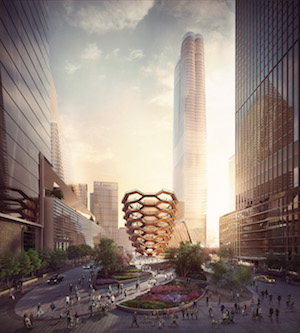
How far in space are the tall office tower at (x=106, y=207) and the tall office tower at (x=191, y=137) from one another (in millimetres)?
41531

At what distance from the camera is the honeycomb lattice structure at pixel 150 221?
2864 inches

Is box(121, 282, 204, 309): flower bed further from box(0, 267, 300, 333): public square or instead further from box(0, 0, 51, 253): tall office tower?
box(0, 0, 51, 253): tall office tower

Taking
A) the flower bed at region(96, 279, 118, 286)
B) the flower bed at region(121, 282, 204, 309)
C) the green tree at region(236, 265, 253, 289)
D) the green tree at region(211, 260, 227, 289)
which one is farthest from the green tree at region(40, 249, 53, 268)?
the green tree at region(236, 265, 253, 289)

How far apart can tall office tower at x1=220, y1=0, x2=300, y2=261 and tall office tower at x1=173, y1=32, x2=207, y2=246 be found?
277ft

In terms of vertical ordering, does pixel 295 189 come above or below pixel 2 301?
above

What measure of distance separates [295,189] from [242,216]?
82.7 feet

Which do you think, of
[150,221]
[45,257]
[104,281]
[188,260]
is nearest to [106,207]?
[150,221]

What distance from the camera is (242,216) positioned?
6531cm

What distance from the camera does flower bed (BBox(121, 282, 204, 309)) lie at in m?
21.0

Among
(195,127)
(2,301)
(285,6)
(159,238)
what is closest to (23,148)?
(2,301)

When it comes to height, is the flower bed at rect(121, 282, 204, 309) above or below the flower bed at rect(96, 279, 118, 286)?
above

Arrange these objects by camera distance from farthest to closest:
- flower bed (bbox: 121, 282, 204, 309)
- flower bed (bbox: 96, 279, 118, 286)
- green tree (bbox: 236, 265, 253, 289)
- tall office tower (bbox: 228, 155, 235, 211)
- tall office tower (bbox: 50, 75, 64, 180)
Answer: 1. tall office tower (bbox: 228, 155, 235, 211)
2. tall office tower (bbox: 50, 75, 64, 180)
3. flower bed (bbox: 96, 279, 118, 286)
4. green tree (bbox: 236, 265, 253, 289)
5. flower bed (bbox: 121, 282, 204, 309)

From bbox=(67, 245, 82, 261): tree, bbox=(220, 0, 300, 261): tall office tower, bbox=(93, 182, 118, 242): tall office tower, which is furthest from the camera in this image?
bbox=(93, 182, 118, 242): tall office tower

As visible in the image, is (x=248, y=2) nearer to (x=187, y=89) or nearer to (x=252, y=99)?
(x=252, y=99)
